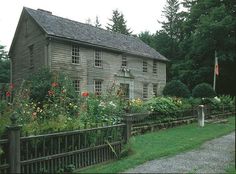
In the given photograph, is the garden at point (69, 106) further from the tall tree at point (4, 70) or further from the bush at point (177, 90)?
the tall tree at point (4, 70)

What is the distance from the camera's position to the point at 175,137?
11.8 metres

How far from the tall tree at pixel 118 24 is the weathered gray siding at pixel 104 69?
3233cm

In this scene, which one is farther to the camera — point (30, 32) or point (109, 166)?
point (30, 32)

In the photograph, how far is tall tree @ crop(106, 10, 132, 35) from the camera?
6475 centimetres

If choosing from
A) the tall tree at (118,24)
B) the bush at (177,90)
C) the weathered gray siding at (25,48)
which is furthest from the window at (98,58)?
the tall tree at (118,24)

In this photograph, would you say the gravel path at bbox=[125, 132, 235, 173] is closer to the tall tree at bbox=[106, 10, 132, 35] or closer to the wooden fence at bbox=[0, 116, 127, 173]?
the wooden fence at bbox=[0, 116, 127, 173]

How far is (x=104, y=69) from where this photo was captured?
25859 millimetres

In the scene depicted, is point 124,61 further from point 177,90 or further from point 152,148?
point 152,148

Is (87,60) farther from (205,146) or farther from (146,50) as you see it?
(205,146)

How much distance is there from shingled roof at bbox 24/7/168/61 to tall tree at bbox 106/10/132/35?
33.2 m

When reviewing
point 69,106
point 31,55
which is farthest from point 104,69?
point 69,106

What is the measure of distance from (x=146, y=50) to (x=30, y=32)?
1252 cm

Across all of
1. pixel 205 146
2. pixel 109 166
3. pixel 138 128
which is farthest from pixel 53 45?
pixel 109 166

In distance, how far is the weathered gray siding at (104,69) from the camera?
22.4 m
